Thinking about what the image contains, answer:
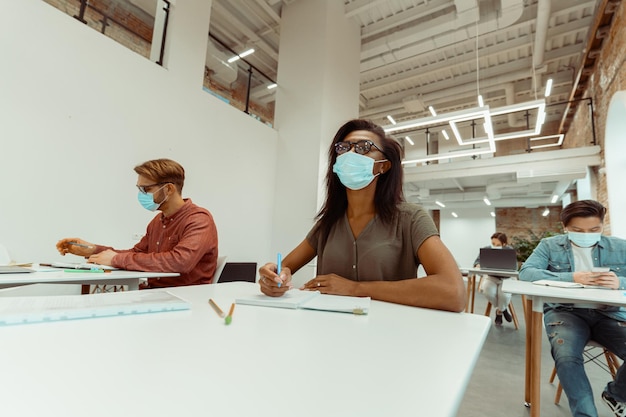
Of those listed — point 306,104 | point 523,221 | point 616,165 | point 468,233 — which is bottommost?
point 468,233

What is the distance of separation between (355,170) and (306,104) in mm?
3674

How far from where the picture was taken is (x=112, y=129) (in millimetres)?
2883

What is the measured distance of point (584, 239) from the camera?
1872 mm

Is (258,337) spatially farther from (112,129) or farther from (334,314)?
(112,129)

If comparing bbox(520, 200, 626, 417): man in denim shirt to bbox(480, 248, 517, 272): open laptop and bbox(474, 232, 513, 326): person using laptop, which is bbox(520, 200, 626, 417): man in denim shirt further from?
bbox(480, 248, 517, 272): open laptop

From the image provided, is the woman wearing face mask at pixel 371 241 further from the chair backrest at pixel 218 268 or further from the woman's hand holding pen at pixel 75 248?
the woman's hand holding pen at pixel 75 248

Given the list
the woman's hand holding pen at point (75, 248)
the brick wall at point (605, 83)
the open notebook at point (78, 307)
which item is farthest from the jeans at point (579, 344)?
the brick wall at point (605, 83)

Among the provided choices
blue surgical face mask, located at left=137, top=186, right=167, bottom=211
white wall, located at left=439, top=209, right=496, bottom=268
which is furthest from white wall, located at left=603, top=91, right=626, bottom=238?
white wall, located at left=439, top=209, right=496, bottom=268

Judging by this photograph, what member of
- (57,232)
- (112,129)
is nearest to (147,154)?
(112,129)

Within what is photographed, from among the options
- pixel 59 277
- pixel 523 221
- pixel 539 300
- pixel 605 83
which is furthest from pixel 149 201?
pixel 523 221

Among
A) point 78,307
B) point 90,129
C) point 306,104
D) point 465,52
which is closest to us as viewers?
point 78,307

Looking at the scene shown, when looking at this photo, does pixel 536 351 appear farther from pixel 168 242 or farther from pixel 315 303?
pixel 168 242

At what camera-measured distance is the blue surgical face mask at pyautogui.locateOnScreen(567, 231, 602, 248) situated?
1.85 metres

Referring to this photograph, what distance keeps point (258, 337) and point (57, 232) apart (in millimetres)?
2756
